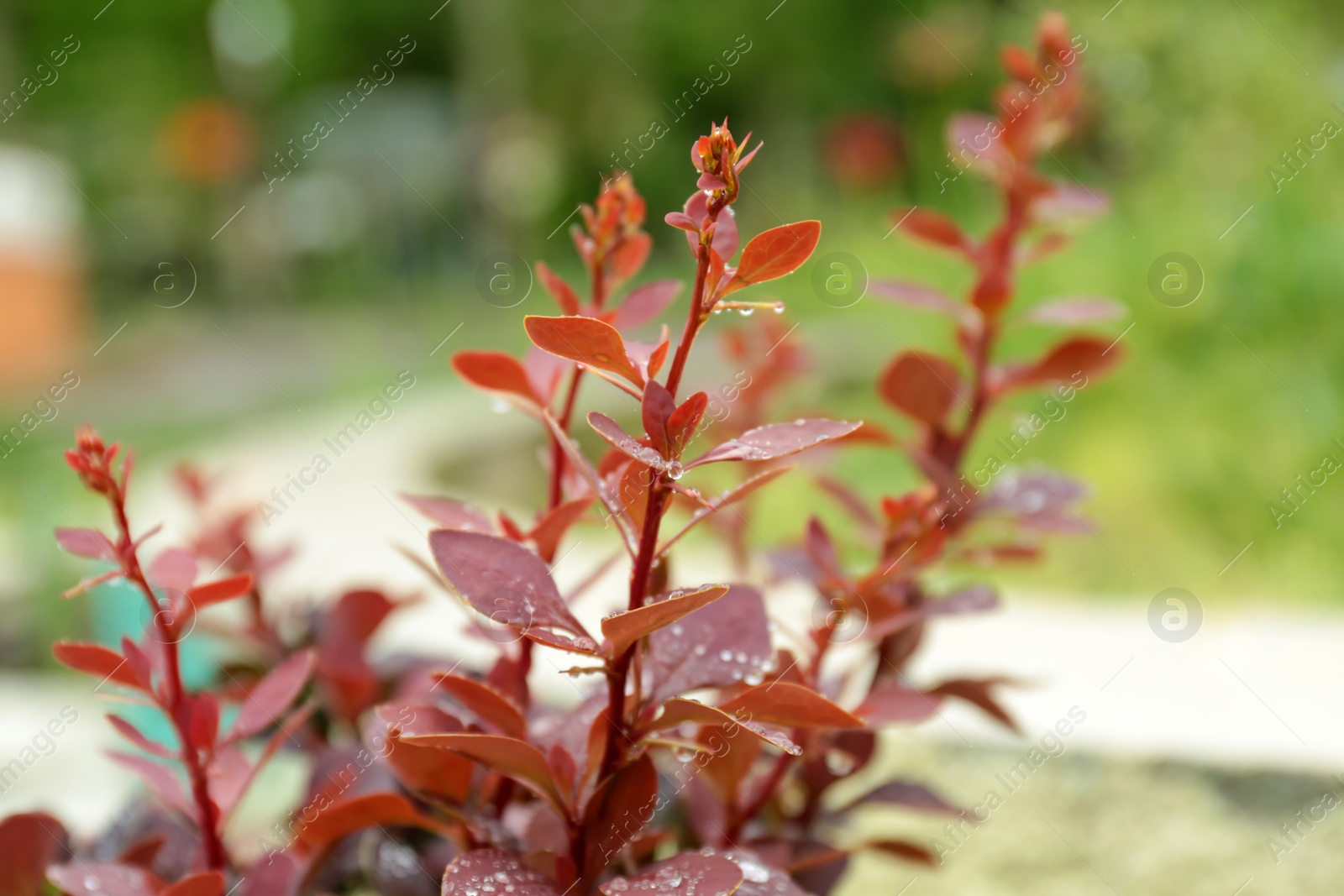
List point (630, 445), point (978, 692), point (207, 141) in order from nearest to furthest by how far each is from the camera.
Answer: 1. point (630, 445)
2. point (978, 692)
3. point (207, 141)

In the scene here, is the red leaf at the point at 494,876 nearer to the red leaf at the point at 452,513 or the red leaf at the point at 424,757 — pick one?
the red leaf at the point at 424,757

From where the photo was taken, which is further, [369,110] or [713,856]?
[369,110]

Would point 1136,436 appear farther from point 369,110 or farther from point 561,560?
point 369,110

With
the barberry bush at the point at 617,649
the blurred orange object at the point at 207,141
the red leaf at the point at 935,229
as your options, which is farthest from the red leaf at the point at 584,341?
the blurred orange object at the point at 207,141

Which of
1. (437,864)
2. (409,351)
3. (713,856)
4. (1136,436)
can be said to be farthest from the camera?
(409,351)

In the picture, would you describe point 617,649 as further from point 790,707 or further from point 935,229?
point 935,229

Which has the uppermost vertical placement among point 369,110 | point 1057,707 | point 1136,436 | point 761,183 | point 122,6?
point 122,6

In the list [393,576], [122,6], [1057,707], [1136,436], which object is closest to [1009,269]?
[1057,707]

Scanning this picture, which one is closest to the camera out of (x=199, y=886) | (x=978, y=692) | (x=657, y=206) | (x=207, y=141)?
(x=199, y=886)

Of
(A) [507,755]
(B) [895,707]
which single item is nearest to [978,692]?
(B) [895,707]
